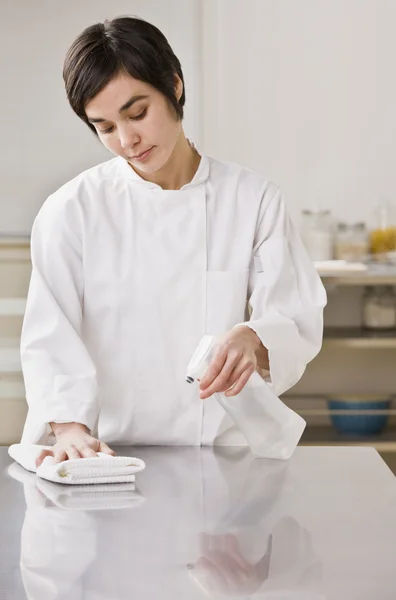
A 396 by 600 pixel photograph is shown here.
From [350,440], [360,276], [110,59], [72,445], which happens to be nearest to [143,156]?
[110,59]

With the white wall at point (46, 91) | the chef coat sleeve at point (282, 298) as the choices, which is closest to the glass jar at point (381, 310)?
the white wall at point (46, 91)

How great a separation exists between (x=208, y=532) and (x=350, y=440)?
245 centimetres

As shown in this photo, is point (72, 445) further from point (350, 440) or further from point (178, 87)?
point (350, 440)

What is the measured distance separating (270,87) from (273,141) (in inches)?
8.5

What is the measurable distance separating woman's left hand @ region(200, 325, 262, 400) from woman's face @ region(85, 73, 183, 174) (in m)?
0.35

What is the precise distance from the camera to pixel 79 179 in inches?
69.6

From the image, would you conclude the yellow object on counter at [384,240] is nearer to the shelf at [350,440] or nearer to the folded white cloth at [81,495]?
the shelf at [350,440]

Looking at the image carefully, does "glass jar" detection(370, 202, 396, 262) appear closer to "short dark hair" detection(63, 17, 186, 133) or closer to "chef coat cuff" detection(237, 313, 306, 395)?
"chef coat cuff" detection(237, 313, 306, 395)

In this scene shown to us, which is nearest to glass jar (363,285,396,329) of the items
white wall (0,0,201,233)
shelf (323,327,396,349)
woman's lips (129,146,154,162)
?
shelf (323,327,396,349)

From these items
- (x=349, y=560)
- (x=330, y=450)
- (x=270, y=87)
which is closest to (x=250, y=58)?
(x=270, y=87)

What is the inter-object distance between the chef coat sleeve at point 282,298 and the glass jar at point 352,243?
2087 millimetres

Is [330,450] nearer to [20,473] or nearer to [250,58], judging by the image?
[20,473]

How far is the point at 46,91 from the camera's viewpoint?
3889 millimetres

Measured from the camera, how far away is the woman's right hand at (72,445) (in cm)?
148
